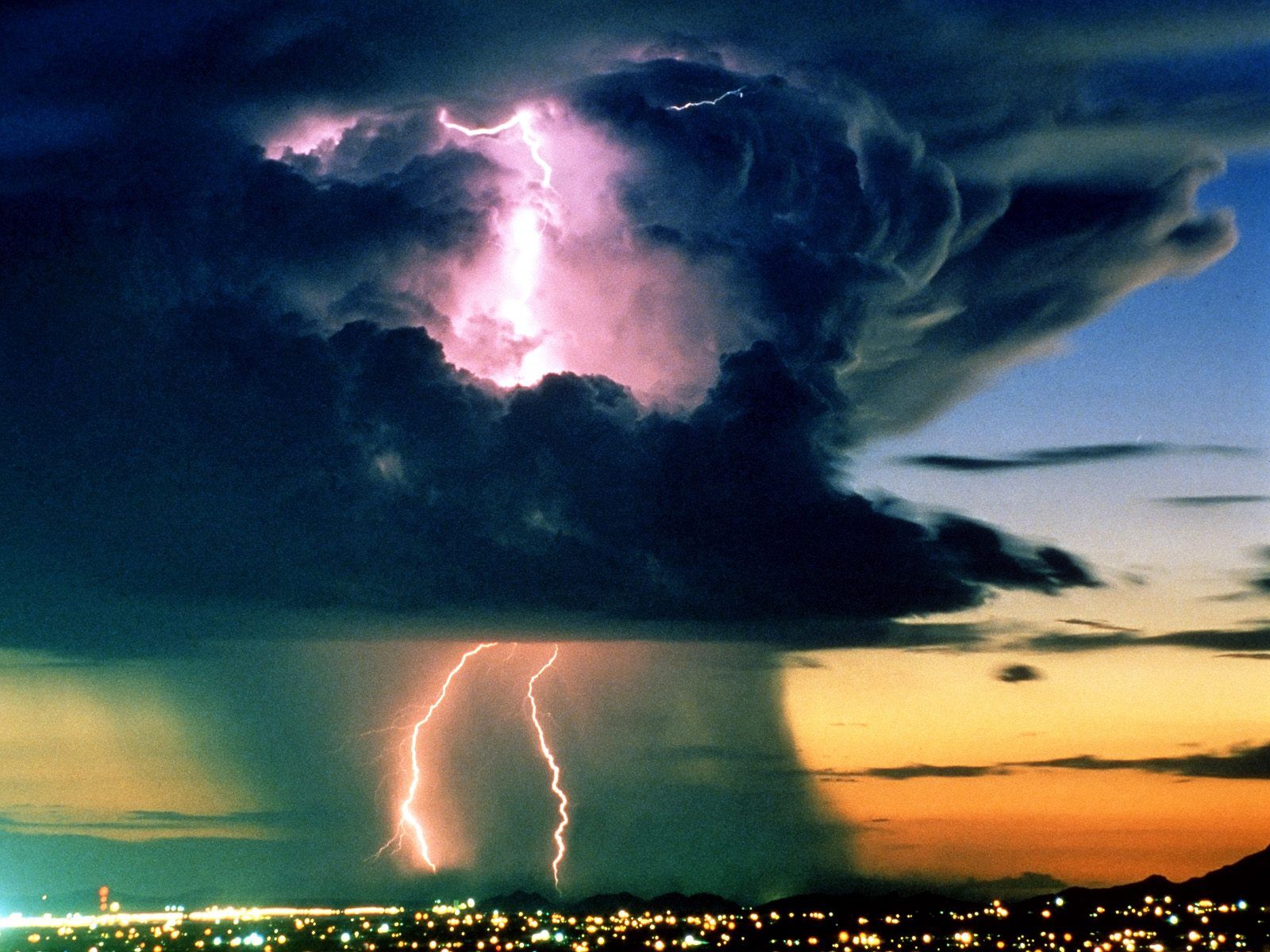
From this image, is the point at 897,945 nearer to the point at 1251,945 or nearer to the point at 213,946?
the point at 1251,945

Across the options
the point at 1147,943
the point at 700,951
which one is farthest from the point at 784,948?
the point at 1147,943

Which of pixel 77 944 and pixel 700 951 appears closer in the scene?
pixel 700 951

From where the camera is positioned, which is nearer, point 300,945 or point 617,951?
point 617,951

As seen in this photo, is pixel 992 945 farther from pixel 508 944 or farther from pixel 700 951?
pixel 508 944

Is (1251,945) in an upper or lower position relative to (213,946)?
lower

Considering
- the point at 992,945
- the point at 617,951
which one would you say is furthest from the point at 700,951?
the point at 992,945

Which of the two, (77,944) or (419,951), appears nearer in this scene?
(419,951)

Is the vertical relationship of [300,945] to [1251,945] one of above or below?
above

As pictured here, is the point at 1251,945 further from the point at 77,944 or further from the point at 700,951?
the point at 77,944
